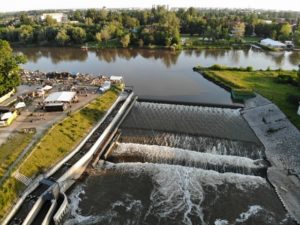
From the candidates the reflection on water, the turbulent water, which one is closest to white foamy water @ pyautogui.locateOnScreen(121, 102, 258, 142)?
the turbulent water

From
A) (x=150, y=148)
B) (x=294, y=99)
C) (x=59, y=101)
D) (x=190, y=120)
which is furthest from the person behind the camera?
(x=294, y=99)

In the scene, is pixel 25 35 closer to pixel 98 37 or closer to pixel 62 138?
pixel 98 37

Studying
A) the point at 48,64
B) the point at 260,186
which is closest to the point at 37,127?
the point at 260,186

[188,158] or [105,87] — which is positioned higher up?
[105,87]

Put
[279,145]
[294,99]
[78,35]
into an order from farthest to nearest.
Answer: [78,35] → [294,99] → [279,145]

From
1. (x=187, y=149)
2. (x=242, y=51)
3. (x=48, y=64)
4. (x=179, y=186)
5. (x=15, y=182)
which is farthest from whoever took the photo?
(x=242, y=51)

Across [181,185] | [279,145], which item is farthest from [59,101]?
[279,145]

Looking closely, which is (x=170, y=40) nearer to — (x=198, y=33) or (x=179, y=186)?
(x=198, y=33)

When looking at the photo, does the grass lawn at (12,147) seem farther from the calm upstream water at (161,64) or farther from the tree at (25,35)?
the tree at (25,35)
